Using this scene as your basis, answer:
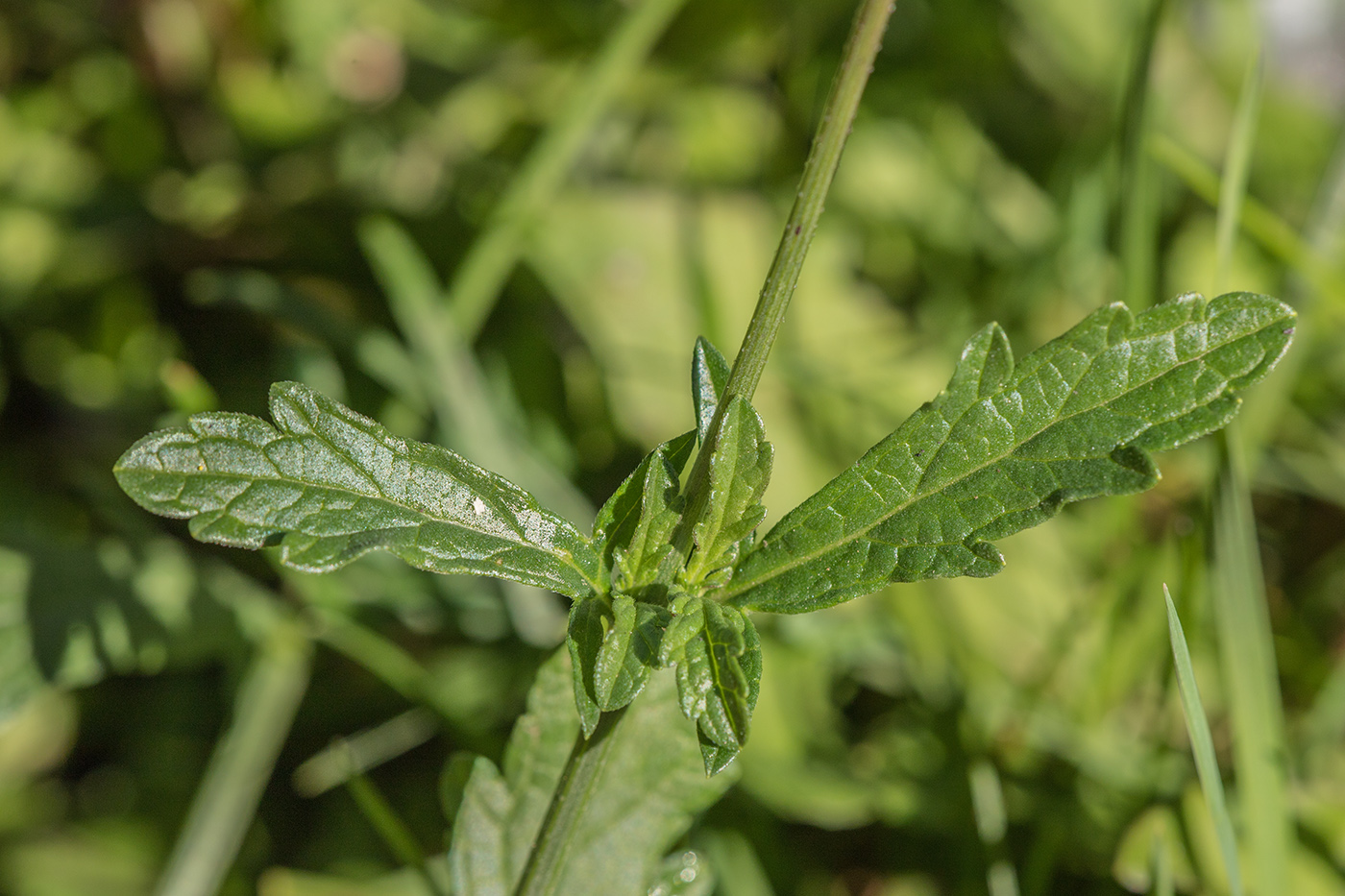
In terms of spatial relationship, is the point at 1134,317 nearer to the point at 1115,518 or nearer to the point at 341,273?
the point at 1115,518

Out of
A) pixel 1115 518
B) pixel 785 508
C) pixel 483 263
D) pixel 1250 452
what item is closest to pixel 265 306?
pixel 483 263

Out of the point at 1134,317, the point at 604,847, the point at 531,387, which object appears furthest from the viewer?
the point at 531,387

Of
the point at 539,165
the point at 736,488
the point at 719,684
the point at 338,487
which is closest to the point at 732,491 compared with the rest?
the point at 736,488

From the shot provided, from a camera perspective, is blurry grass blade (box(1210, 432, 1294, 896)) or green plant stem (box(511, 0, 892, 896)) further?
blurry grass blade (box(1210, 432, 1294, 896))

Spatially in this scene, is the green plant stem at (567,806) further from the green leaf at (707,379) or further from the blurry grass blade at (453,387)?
the blurry grass blade at (453,387)

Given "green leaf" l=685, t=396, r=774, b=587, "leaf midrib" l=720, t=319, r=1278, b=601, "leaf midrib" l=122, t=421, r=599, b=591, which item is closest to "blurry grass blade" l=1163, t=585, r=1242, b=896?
"leaf midrib" l=720, t=319, r=1278, b=601

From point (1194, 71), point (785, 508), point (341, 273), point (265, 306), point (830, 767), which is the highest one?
point (1194, 71)

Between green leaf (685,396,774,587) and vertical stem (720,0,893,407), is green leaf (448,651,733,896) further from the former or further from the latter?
vertical stem (720,0,893,407)
